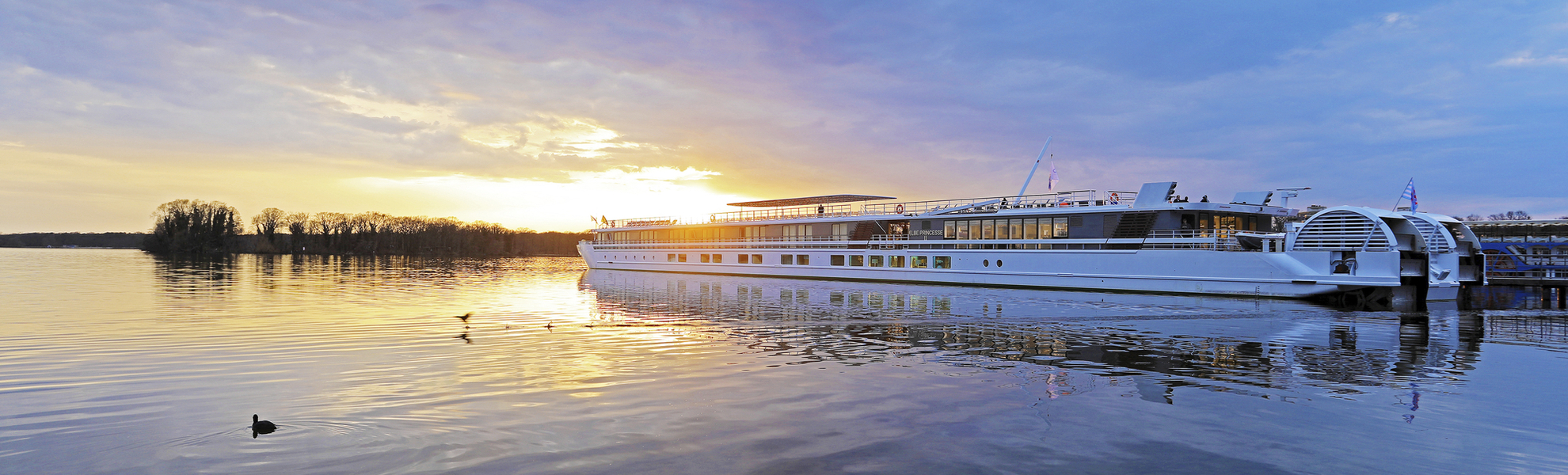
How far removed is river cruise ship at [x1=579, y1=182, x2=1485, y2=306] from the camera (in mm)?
33469

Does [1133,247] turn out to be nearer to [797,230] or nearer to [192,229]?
[797,230]

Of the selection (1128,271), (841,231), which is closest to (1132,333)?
(1128,271)

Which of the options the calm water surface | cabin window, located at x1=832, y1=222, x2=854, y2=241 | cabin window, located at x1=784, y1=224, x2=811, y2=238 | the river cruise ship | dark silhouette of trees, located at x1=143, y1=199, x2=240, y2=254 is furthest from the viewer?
dark silhouette of trees, located at x1=143, y1=199, x2=240, y2=254

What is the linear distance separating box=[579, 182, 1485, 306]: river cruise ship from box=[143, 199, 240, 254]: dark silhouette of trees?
362 feet

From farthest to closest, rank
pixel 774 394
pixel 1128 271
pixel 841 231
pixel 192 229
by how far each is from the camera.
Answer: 1. pixel 192 229
2. pixel 841 231
3. pixel 1128 271
4. pixel 774 394

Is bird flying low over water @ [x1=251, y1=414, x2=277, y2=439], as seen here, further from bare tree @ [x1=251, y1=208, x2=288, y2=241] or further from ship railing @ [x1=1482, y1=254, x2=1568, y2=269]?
bare tree @ [x1=251, y1=208, x2=288, y2=241]

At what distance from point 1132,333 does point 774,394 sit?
13166mm

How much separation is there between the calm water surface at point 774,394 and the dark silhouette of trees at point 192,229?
411ft

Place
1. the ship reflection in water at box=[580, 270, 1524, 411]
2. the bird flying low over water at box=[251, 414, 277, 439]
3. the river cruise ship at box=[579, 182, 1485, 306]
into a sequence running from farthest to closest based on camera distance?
the river cruise ship at box=[579, 182, 1485, 306]
the ship reflection in water at box=[580, 270, 1524, 411]
the bird flying low over water at box=[251, 414, 277, 439]

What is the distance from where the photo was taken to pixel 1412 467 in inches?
320

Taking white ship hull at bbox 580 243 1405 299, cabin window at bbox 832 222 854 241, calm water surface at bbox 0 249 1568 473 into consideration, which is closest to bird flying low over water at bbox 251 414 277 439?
calm water surface at bbox 0 249 1568 473

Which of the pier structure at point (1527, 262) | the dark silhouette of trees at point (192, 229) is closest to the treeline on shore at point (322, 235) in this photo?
the dark silhouette of trees at point (192, 229)

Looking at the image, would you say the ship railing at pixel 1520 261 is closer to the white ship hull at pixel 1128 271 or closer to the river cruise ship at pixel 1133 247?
the river cruise ship at pixel 1133 247

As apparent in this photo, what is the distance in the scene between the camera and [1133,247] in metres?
40.2
